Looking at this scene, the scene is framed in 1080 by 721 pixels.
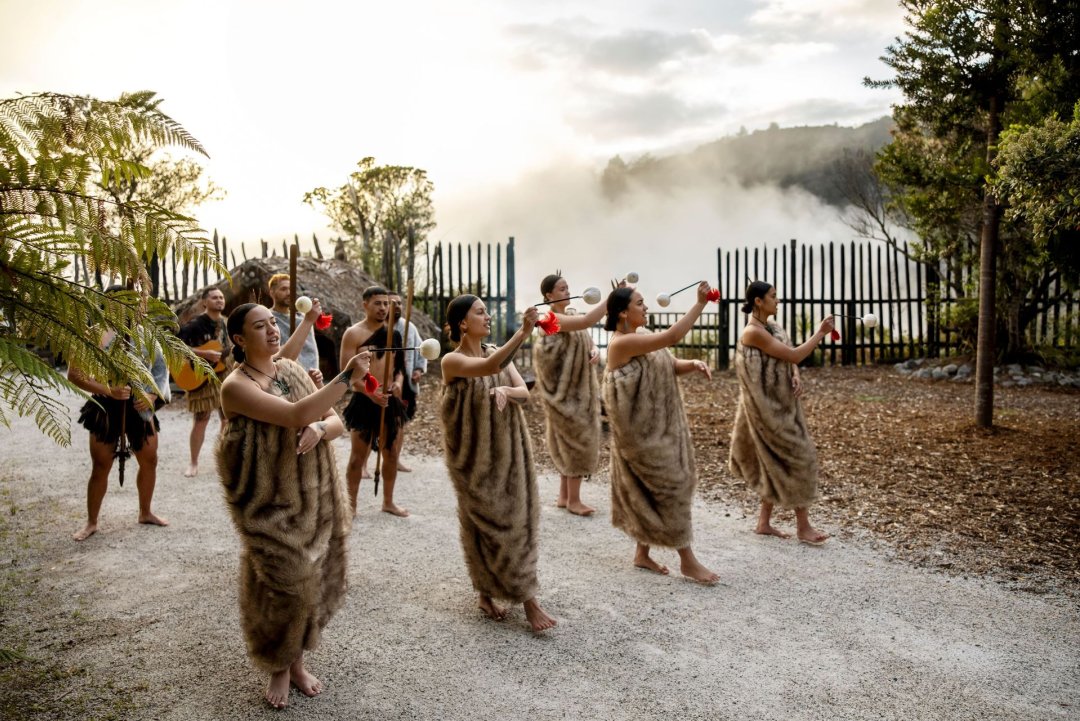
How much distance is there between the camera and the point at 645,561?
5227mm

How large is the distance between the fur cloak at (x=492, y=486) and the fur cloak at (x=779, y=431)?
7.07ft

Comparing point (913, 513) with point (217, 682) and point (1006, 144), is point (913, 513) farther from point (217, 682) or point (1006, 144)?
point (217, 682)

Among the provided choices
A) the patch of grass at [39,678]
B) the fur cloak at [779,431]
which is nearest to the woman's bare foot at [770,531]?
the fur cloak at [779,431]

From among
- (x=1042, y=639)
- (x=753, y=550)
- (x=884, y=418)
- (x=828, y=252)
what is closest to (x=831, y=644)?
(x=1042, y=639)

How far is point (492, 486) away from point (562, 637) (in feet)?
2.85

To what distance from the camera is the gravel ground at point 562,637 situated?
347cm

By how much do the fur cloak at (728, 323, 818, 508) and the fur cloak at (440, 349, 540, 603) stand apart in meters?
2.15

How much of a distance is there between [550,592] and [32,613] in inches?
114

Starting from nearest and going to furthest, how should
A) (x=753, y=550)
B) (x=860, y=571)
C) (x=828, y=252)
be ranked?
(x=860, y=571), (x=753, y=550), (x=828, y=252)

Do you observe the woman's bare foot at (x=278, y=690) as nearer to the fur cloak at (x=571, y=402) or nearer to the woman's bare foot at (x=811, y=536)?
the fur cloak at (x=571, y=402)

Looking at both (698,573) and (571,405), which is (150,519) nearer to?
(571,405)

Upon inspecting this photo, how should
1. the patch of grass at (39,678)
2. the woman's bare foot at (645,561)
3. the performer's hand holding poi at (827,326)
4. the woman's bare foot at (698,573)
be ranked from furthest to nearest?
the performer's hand holding poi at (827,326)
the woman's bare foot at (645,561)
the woman's bare foot at (698,573)
the patch of grass at (39,678)

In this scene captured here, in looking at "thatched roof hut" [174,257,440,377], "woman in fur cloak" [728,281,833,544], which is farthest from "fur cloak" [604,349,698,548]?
"thatched roof hut" [174,257,440,377]

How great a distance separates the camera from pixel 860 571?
203 inches
